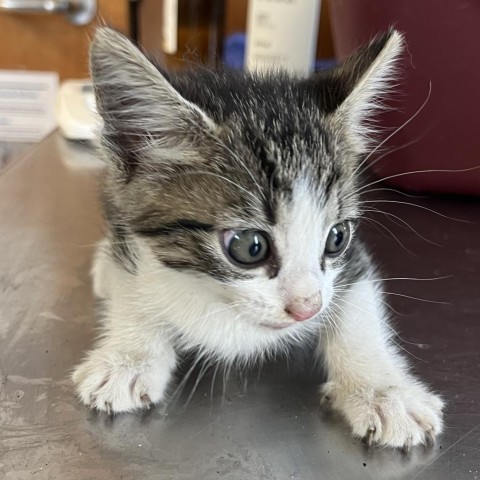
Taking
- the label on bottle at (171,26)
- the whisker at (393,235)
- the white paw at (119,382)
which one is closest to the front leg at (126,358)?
the white paw at (119,382)

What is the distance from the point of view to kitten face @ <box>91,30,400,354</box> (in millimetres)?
800

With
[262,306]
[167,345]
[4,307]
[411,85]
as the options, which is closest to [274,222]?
[262,306]

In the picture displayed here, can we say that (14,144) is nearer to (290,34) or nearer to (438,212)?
(290,34)

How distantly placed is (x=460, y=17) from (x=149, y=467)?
3.13 feet

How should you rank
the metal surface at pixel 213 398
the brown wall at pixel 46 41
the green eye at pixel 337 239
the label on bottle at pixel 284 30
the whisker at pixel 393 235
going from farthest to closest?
the brown wall at pixel 46 41 < the label on bottle at pixel 284 30 < the whisker at pixel 393 235 < the green eye at pixel 337 239 < the metal surface at pixel 213 398

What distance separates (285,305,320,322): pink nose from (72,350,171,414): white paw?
21 cm

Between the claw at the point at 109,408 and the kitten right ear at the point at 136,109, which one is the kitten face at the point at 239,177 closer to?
the kitten right ear at the point at 136,109

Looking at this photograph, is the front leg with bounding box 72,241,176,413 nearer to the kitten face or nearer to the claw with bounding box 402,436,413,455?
the kitten face

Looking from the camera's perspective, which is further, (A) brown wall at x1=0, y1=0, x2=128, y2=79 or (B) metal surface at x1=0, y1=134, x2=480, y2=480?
(A) brown wall at x1=0, y1=0, x2=128, y2=79

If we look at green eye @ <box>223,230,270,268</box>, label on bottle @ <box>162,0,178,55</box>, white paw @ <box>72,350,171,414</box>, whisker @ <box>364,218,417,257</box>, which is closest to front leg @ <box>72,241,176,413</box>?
white paw @ <box>72,350,171,414</box>

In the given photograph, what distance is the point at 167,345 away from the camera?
0.94m

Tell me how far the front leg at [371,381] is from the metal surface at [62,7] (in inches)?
59.8

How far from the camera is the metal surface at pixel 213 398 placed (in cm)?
75

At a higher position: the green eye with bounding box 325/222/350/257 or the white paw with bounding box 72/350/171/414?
the green eye with bounding box 325/222/350/257
